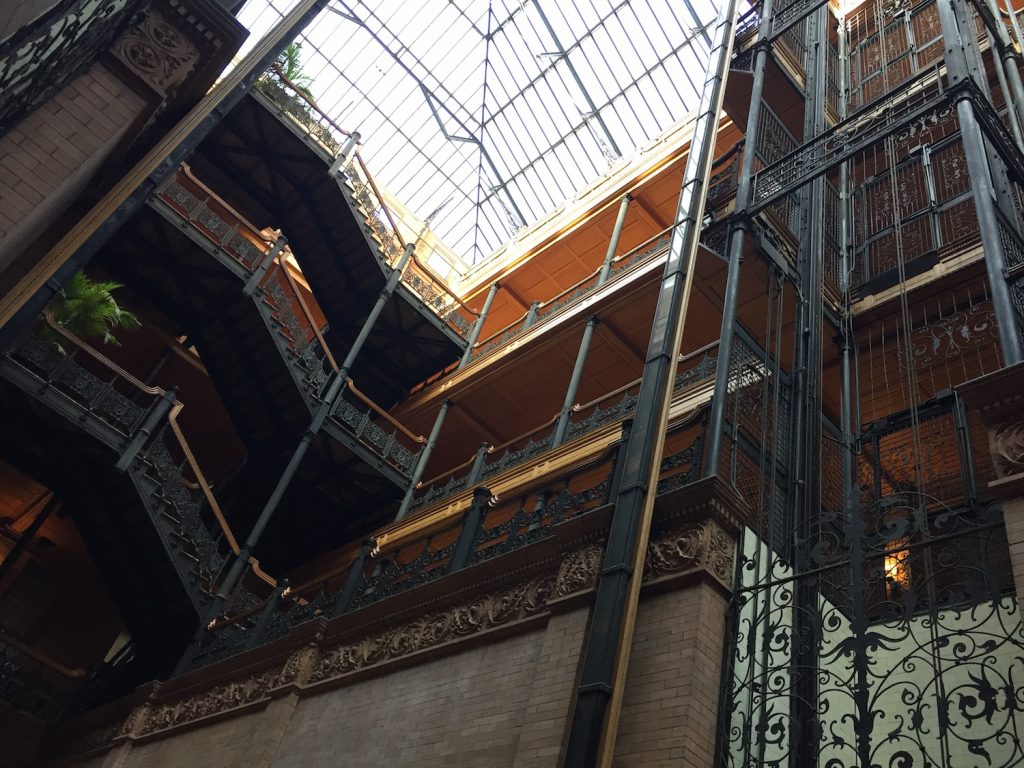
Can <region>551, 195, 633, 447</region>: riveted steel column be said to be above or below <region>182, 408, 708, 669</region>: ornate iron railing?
above

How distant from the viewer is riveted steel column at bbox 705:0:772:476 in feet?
25.8

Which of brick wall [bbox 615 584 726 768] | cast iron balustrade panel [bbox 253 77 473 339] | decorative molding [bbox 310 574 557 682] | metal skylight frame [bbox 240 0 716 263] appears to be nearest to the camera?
brick wall [bbox 615 584 726 768]

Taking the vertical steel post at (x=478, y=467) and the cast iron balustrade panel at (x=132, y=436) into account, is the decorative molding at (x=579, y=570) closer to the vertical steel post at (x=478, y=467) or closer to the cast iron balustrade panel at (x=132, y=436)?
the cast iron balustrade panel at (x=132, y=436)

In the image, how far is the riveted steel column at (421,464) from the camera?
57.8ft

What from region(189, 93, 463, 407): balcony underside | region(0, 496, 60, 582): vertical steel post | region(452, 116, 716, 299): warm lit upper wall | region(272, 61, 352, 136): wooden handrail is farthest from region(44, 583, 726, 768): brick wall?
region(452, 116, 716, 299): warm lit upper wall

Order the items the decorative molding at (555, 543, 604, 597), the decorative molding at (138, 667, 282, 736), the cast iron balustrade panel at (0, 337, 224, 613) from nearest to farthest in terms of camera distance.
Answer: the decorative molding at (555, 543, 604, 597)
the decorative molding at (138, 667, 282, 736)
the cast iron balustrade panel at (0, 337, 224, 613)

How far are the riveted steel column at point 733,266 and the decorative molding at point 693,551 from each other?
628 millimetres

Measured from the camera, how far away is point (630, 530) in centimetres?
693

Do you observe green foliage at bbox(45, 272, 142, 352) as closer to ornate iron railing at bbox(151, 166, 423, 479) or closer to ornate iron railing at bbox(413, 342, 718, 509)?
ornate iron railing at bbox(151, 166, 423, 479)

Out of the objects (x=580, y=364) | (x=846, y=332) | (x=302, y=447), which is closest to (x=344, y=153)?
(x=302, y=447)

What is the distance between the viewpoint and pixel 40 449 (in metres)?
13.6

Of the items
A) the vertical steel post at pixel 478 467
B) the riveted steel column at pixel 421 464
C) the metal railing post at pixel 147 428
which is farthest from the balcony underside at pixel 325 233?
the metal railing post at pixel 147 428

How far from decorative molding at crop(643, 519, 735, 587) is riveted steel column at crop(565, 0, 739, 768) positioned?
0.29 meters

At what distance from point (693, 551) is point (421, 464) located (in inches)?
479
